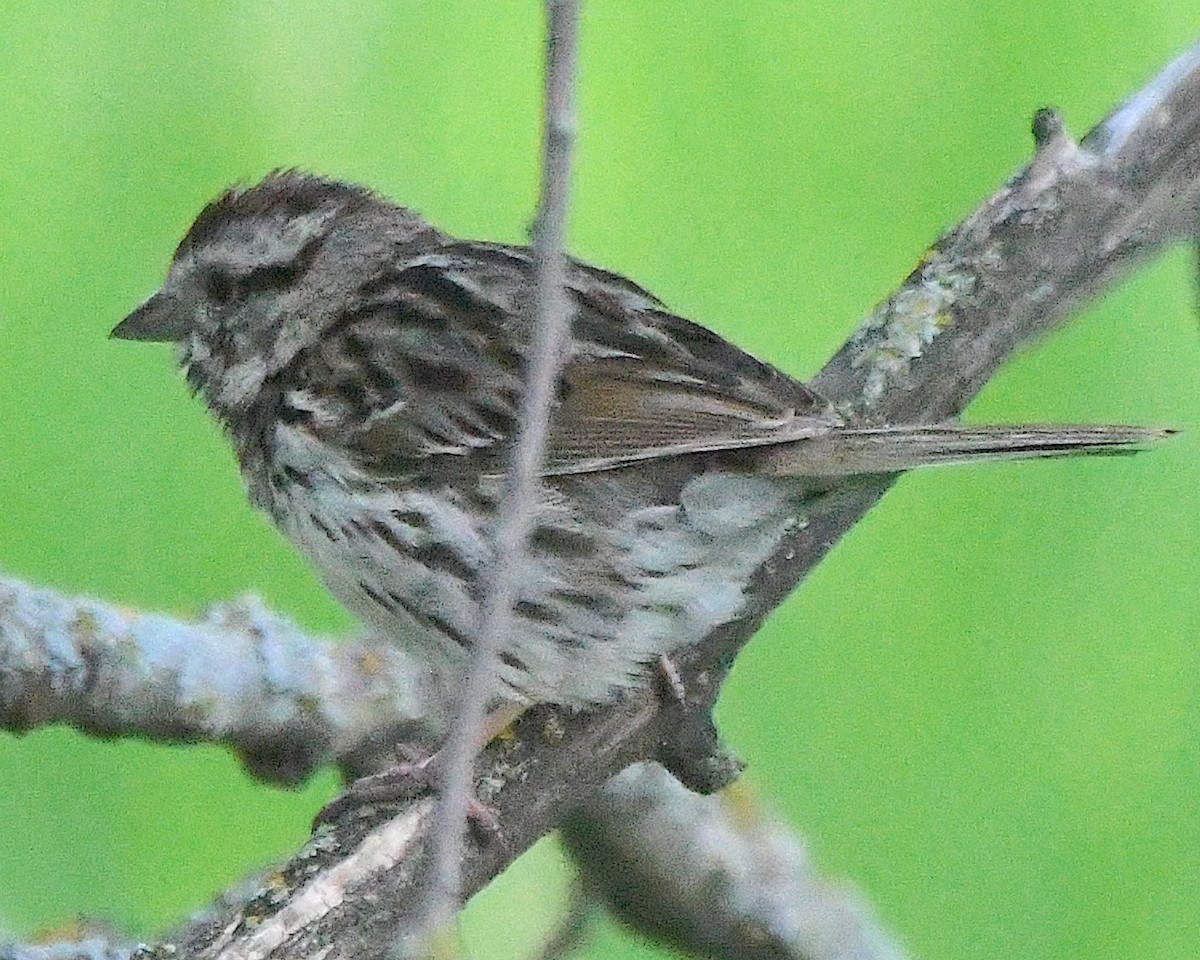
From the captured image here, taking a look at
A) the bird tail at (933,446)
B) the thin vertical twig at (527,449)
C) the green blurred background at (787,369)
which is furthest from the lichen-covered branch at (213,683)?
the thin vertical twig at (527,449)

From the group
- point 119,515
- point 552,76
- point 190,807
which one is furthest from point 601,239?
point 552,76

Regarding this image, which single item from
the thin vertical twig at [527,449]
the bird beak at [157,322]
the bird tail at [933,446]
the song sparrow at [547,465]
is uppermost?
the bird beak at [157,322]

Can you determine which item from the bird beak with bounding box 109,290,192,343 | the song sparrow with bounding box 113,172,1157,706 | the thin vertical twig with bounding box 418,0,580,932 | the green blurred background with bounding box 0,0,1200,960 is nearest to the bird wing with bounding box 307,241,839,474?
the song sparrow with bounding box 113,172,1157,706

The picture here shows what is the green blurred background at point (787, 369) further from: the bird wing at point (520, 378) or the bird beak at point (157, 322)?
the bird wing at point (520, 378)

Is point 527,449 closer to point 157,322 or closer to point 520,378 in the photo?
point 520,378

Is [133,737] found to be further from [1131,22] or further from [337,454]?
[1131,22]

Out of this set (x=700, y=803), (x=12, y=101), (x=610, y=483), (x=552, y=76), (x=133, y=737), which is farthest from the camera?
(x=12, y=101)

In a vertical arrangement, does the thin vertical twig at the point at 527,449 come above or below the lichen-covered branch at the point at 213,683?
below

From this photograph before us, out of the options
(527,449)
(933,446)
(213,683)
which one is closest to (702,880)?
(213,683)

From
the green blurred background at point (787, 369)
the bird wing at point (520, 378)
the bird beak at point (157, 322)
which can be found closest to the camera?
the bird wing at point (520, 378)
